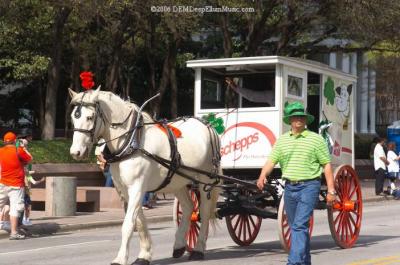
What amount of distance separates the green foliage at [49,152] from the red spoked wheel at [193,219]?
479 inches

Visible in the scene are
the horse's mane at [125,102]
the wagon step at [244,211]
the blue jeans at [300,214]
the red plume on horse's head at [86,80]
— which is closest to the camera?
the blue jeans at [300,214]

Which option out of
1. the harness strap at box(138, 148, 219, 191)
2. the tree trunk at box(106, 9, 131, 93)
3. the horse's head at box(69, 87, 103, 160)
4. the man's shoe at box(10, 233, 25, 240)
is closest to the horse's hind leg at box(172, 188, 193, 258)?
the harness strap at box(138, 148, 219, 191)

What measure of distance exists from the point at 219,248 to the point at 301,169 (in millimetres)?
4140

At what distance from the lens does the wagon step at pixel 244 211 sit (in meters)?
12.2

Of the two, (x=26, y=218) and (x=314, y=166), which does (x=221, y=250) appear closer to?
(x=314, y=166)

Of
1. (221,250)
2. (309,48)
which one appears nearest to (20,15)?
(309,48)

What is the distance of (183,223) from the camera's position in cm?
1184

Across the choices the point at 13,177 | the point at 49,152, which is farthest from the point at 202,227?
the point at 49,152

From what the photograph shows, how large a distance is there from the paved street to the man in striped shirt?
1.95m

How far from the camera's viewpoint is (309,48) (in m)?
34.9

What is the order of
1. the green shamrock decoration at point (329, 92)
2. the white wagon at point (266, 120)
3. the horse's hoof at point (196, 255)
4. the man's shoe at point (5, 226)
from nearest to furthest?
1. the horse's hoof at point (196, 255)
2. the white wagon at point (266, 120)
3. the green shamrock decoration at point (329, 92)
4. the man's shoe at point (5, 226)

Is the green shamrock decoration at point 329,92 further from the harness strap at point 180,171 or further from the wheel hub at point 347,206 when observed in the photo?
the harness strap at point 180,171

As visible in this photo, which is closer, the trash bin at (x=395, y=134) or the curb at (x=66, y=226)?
the curb at (x=66, y=226)

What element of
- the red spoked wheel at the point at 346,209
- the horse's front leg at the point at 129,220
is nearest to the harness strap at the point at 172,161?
the horse's front leg at the point at 129,220
